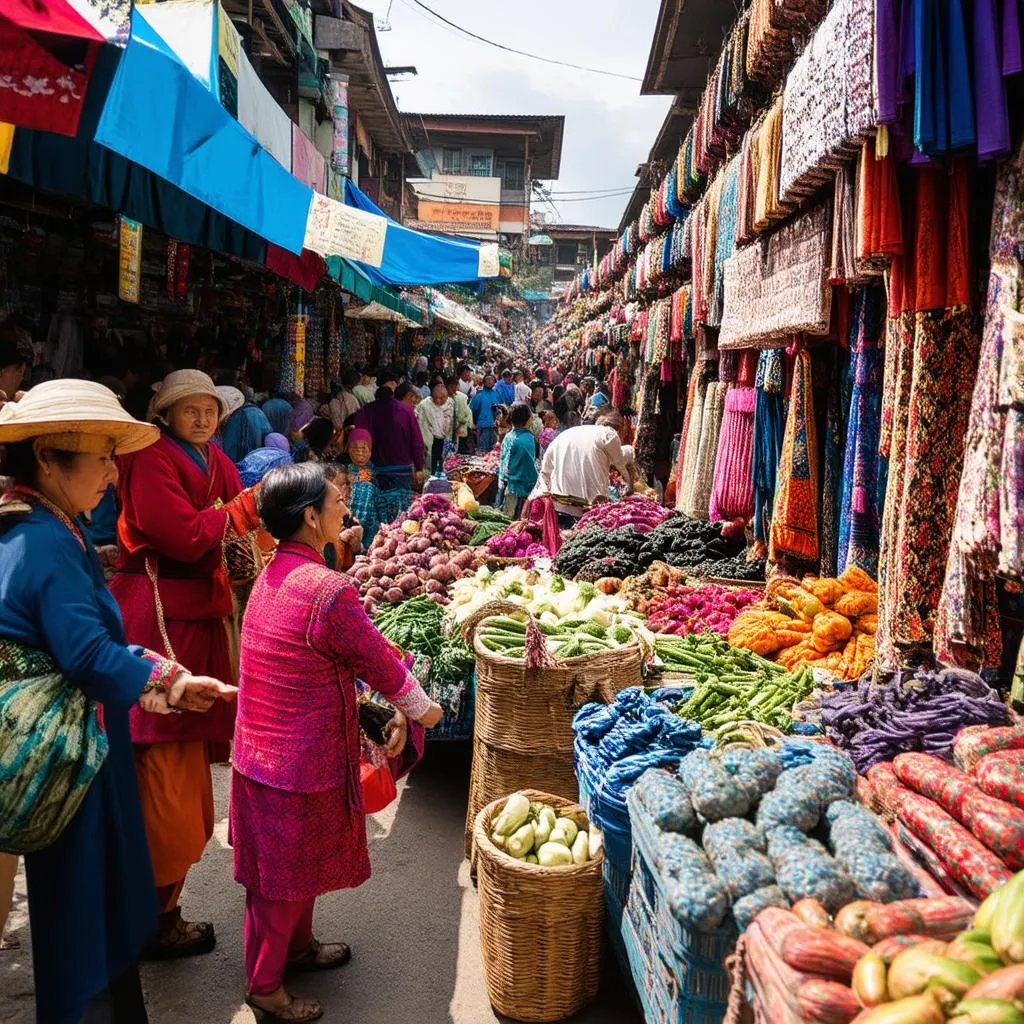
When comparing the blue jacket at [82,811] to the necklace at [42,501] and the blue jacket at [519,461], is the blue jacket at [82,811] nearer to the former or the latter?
the necklace at [42,501]

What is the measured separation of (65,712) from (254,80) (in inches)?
234

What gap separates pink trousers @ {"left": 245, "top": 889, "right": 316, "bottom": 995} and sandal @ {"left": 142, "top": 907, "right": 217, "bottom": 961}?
47 cm

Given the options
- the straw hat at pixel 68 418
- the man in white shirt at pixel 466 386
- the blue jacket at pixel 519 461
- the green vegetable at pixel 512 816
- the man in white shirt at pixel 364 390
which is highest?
the man in white shirt at pixel 466 386

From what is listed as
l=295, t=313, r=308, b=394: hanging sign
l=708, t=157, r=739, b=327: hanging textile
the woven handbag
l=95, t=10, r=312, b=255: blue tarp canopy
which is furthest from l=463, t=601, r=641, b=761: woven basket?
l=295, t=313, r=308, b=394: hanging sign

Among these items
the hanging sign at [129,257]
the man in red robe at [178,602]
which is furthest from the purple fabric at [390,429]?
the man in red robe at [178,602]

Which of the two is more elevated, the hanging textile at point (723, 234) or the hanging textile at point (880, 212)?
the hanging textile at point (723, 234)

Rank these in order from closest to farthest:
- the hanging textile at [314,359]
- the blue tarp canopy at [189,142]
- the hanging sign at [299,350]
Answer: the blue tarp canopy at [189,142] < the hanging sign at [299,350] < the hanging textile at [314,359]

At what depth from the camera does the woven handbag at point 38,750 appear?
7.19 ft

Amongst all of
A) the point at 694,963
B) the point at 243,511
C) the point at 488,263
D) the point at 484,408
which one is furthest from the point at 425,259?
the point at 484,408

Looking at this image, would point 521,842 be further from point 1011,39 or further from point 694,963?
point 1011,39

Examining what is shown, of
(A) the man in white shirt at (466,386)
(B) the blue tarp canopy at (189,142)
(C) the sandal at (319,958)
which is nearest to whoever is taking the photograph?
(C) the sandal at (319,958)

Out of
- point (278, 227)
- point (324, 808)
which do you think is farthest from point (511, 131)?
point (324, 808)

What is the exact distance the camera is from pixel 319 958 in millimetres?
3270

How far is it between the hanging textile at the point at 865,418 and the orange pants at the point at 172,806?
3.08 metres
